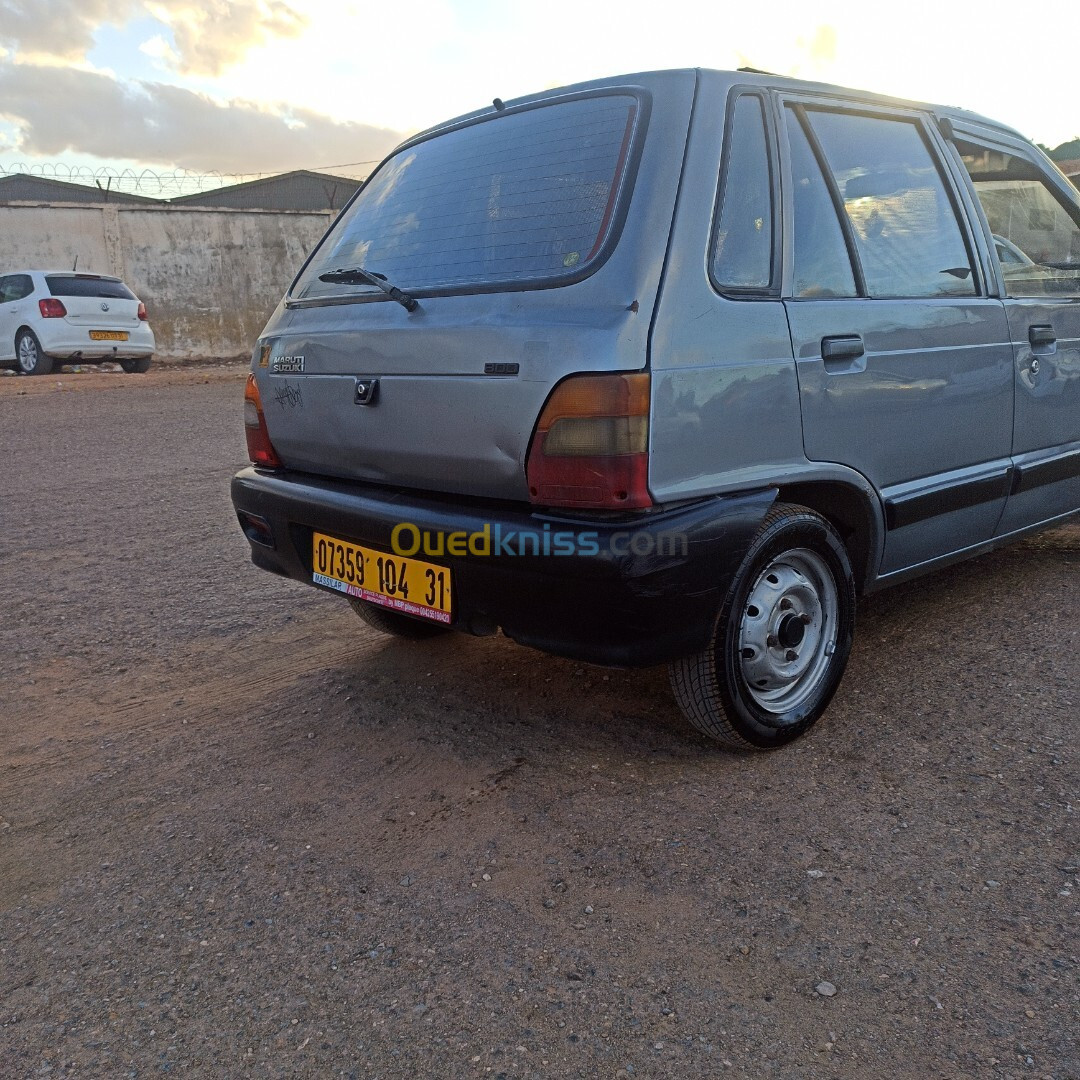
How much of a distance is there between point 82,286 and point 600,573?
13747 millimetres

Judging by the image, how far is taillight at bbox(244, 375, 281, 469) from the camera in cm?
307

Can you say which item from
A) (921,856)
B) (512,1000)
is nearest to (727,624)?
(921,856)

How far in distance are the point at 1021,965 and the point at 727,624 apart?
949 mm

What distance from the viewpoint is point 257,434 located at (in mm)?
3107

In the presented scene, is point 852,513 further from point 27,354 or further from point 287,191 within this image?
point 287,191

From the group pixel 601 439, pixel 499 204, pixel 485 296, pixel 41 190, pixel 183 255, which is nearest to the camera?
pixel 601 439

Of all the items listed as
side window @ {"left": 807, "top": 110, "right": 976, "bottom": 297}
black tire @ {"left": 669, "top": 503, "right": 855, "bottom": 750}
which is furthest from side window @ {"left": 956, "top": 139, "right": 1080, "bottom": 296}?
black tire @ {"left": 669, "top": 503, "right": 855, "bottom": 750}

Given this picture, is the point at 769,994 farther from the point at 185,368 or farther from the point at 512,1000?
the point at 185,368

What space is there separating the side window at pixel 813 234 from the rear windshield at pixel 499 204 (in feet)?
1.65

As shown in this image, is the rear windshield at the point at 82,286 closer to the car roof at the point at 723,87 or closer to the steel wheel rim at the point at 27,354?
the steel wheel rim at the point at 27,354

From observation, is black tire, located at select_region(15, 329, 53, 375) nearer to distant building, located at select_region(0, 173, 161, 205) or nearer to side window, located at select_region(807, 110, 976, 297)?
Answer: side window, located at select_region(807, 110, 976, 297)

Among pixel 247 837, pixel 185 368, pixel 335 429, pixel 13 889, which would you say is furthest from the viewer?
pixel 185 368

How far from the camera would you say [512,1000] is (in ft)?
6.02

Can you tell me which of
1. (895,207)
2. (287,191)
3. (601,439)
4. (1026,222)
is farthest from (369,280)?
(287,191)
